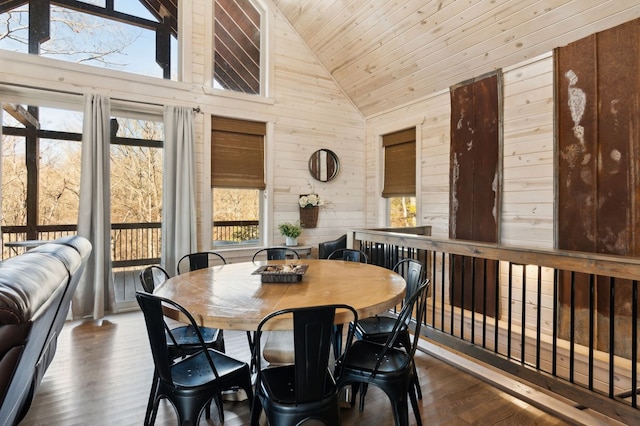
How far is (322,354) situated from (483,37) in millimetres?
3581

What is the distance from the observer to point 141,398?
2248 mm

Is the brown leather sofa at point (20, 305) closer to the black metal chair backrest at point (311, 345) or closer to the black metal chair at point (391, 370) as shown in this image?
the black metal chair backrest at point (311, 345)

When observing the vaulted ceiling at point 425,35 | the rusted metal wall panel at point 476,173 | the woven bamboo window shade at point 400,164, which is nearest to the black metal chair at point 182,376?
the rusted metal wall panel at point 476,173

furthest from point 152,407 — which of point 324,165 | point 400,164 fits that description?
point 400,164

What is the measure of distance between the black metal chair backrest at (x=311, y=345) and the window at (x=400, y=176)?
3706 millimetres

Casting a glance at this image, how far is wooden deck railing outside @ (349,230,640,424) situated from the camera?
74.5 inches

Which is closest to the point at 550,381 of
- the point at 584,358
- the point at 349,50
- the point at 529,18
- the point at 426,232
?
the point at 584,358

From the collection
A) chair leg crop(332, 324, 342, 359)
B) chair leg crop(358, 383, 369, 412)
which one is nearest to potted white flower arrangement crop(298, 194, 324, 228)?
chair leg crop(332, 324, 342, 359)

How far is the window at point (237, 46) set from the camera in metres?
4.59

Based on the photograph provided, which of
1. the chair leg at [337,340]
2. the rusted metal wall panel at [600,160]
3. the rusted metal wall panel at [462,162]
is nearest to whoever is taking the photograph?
the chair leg at [337,340]

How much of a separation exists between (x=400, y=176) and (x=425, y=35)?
1.93 m

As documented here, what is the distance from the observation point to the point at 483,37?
3.51 meters

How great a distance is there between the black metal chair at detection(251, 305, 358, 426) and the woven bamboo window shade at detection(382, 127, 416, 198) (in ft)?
12.1

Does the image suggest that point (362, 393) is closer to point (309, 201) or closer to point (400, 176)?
point (309, 201)
